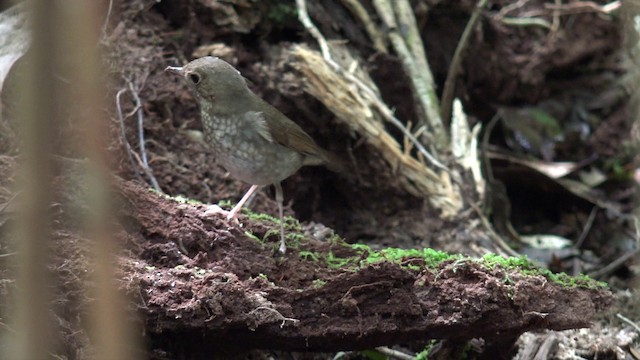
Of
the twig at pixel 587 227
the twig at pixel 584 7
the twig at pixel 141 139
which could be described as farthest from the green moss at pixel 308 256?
the twig at pixel 584 7

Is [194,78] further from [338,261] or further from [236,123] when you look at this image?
[338,261]

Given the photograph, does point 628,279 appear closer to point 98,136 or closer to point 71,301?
point 71,301

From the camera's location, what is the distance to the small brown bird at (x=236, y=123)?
3.76 meters

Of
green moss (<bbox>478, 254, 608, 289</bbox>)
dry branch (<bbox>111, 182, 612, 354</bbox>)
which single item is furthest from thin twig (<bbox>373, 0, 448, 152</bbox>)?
dry branch (<bbox>111, 182, 612, 354</bbox>)

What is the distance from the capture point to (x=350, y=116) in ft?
16.1

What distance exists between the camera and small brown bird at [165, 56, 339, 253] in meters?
3.76

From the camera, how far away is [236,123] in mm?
3781

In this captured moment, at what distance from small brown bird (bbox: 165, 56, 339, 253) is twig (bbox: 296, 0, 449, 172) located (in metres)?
1.29

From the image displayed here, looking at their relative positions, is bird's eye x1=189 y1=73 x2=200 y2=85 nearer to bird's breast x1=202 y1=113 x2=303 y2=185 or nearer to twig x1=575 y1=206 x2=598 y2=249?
bird's breast x1=202 y1=113 x2=303 y2=185

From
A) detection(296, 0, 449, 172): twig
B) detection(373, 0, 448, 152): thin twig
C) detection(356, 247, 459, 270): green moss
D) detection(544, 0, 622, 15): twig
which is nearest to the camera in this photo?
detection(356, 247, 459, 270): green moss

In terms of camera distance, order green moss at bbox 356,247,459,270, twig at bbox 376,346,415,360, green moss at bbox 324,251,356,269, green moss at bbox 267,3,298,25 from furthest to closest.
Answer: green moss at bbox 267,3,298,25
twig at bbox 376,346,415,360
green moss at bbox 324,251,356,269
green moss at bbox 356,247,459,270

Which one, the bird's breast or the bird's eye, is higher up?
the bird's eye

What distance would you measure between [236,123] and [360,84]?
1.50 metres

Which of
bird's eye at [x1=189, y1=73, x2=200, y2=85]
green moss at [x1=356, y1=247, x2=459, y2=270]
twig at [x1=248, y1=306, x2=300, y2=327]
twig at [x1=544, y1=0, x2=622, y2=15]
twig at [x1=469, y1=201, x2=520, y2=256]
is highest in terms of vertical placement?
bird's eye at [x1=189, y1=73, x2=200, y2=85]
